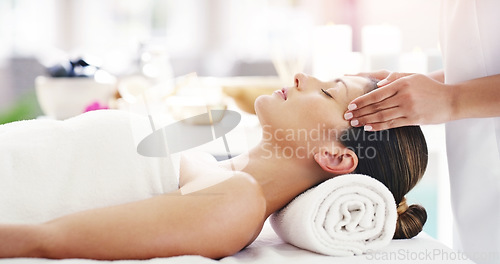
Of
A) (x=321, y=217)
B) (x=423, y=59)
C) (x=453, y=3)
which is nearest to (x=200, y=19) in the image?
(x=423, y=59)

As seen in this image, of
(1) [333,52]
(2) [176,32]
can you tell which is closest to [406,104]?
(1) [333,52]

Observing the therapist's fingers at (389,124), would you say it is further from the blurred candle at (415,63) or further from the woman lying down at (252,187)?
the blurred candle at (415,63)

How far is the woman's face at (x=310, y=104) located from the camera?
120cm

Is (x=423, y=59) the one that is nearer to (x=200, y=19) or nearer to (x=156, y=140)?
(x=156, y=140)

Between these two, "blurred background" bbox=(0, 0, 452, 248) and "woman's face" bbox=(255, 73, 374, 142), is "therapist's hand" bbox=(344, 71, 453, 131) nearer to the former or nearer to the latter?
"woman's face" bbox=(255, 73, 374, 142)

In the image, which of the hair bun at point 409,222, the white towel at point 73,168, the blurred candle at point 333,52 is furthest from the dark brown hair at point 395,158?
the blurred candle at point 333,52

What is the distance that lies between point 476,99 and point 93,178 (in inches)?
32.4

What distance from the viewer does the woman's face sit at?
1.20m

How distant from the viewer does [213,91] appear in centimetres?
207

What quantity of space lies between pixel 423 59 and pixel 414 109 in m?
1.28

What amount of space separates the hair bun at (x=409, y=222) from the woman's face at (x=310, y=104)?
9.5 inches

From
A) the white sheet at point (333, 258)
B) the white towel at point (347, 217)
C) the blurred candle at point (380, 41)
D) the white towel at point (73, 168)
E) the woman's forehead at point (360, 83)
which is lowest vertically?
the white sheet at point (333, 258)

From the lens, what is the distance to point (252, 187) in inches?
41.9

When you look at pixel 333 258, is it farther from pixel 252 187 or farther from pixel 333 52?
pixel 333 52
